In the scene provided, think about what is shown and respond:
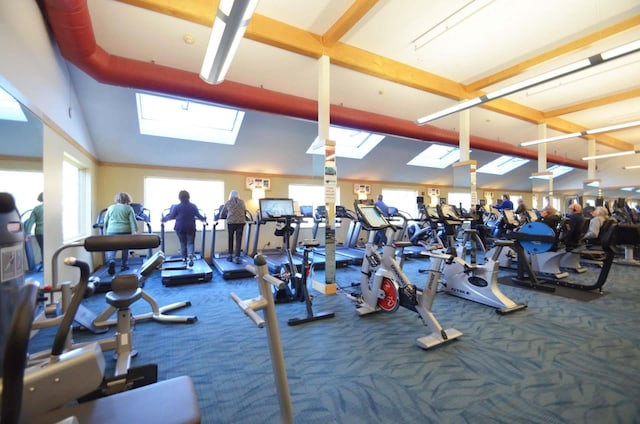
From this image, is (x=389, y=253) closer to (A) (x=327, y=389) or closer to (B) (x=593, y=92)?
(A) (x=327, y=389)

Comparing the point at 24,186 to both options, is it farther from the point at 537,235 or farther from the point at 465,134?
the point at 465,134

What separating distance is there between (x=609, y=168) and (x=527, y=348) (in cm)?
1458

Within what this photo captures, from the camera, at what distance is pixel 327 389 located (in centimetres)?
208

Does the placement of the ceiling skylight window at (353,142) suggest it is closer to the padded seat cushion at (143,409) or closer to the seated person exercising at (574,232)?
the seated person exercising at (574,232)

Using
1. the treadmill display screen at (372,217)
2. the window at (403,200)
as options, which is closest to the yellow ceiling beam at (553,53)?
the treadmill display screen at (372,217)

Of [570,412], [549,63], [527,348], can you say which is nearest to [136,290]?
[570,412]

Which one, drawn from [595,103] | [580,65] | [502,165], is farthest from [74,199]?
[502,165]

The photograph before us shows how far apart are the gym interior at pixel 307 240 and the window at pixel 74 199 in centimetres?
5

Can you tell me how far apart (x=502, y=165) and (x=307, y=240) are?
38.2ft

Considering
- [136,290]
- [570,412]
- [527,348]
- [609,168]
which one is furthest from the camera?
[609,168]

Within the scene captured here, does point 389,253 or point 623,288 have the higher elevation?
point 389,253

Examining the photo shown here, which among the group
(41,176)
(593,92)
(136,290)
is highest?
(593,92)

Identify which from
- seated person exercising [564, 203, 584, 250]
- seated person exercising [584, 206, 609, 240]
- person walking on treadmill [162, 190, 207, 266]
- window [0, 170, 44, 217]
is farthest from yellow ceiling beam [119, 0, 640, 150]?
seated person exercising [584, 206, 609, 240]

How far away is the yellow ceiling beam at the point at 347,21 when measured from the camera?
3582 millimetres
